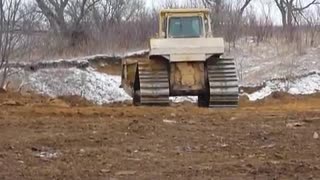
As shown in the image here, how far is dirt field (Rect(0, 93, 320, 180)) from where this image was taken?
7.61 meters

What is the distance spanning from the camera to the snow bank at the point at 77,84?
80.9 feet

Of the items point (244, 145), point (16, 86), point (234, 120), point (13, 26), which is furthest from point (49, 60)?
point (244, 145)

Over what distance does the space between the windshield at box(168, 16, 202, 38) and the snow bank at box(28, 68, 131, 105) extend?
686cm

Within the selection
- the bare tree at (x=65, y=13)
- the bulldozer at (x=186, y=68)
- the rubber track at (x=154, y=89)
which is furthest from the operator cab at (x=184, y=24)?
the bare tree at (x=65, y=13)

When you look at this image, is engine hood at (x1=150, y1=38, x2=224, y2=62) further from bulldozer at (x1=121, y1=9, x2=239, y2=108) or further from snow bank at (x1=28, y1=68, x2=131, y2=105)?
snow bank at (x1=28, y1=68, x2=131, y2=105)

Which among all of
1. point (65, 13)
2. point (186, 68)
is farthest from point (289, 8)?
point (186, 68)

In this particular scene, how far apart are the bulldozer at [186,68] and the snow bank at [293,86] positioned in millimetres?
6722

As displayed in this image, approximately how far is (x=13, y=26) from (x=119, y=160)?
1563 cm

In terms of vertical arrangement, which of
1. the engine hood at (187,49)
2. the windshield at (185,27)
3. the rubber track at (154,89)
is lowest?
the rubber track at (154,89)

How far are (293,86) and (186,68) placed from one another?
9065 mm

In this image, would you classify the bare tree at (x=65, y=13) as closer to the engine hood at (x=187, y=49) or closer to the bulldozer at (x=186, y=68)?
the bulldozer at (x=186, y=68)

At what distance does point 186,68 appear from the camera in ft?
53.8

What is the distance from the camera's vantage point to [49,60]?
29125 mm

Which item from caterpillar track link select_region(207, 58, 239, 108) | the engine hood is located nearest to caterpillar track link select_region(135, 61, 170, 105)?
the engine hood
